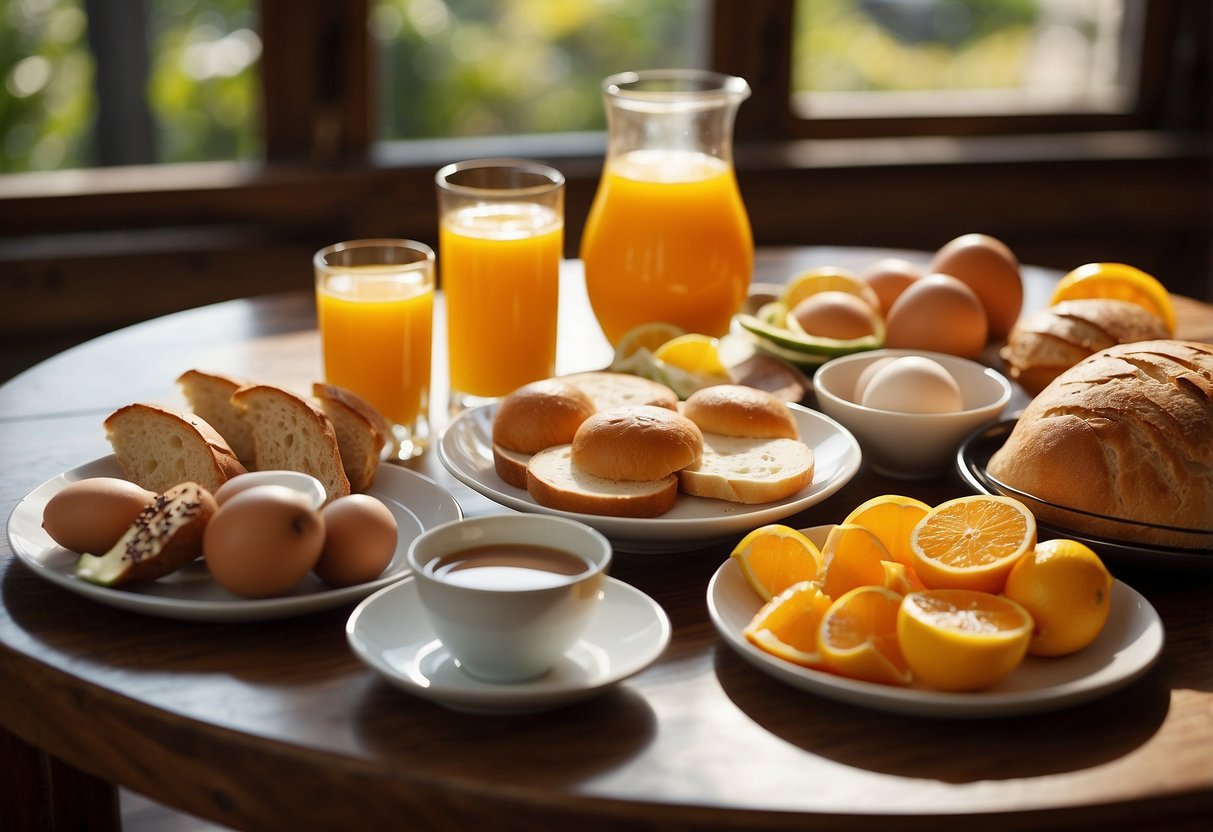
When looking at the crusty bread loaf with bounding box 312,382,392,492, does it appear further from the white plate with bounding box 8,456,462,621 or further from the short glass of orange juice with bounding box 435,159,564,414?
the short glass of orange juice with bounding box 435,159,564,414

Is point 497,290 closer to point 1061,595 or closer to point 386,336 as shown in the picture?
point 386,336

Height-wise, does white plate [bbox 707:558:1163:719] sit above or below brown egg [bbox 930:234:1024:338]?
below

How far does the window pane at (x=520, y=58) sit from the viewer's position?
9.22 ft

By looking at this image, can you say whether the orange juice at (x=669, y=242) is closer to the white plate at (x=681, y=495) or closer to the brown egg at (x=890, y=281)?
the brown egg at (x=890, y=281)

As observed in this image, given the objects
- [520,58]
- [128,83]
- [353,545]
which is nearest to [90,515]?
[353,545]

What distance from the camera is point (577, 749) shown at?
731mm

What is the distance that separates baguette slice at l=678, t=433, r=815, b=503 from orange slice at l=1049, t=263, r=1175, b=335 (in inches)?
20.0

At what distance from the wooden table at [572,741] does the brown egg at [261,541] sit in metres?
0.04

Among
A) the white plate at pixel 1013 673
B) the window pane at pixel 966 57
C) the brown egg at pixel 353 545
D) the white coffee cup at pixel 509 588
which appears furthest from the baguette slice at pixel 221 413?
the window pane at pixel 966 57

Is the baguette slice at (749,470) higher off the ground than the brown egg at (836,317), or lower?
lower

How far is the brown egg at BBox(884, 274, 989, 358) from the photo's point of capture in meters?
1.40

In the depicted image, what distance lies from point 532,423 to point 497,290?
0.28 meters

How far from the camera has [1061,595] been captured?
81cm

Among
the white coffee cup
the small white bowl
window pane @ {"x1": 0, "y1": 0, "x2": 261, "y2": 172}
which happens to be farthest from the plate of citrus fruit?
window pane @ {"x1": 0, "y1": 0, "x2": 261, "y2": 172}
